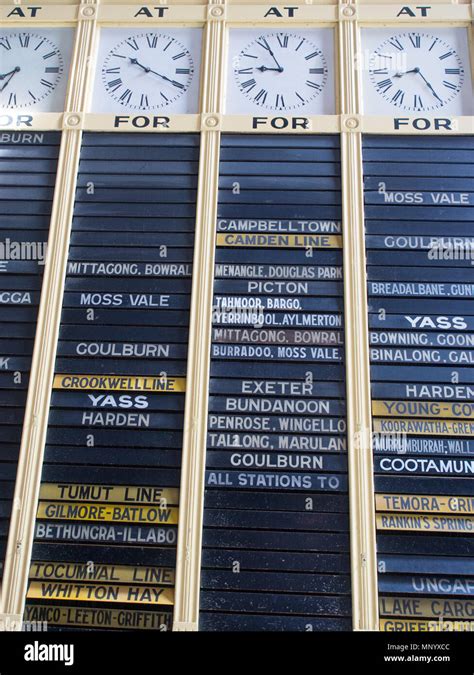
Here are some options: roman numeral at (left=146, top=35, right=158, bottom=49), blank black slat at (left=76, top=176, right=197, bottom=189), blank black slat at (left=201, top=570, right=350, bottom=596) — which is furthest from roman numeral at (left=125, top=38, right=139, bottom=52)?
blank black slat at (left=201, top=570, right=350, bottom=596)

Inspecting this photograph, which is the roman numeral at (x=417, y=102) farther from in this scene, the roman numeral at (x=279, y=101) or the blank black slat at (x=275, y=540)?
the blank black slat at (x=275, y=540)

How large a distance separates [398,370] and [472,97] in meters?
2.71

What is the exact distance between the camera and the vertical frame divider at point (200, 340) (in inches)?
214

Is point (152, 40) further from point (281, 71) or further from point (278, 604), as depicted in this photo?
point (278, 604)

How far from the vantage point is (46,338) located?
611 centimetres

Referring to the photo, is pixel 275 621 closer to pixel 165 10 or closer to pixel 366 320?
pixel 366 320

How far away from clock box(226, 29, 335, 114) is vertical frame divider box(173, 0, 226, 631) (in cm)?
16

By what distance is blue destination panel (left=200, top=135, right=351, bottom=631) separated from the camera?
17.8 ft

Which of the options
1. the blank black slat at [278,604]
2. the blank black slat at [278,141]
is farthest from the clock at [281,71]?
the blank black slat at [278,604]

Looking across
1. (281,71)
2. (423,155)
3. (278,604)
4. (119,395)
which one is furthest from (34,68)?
(278,604)

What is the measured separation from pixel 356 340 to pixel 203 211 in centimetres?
173

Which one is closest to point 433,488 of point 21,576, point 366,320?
point 366,320

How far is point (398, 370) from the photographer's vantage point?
19.6ft
